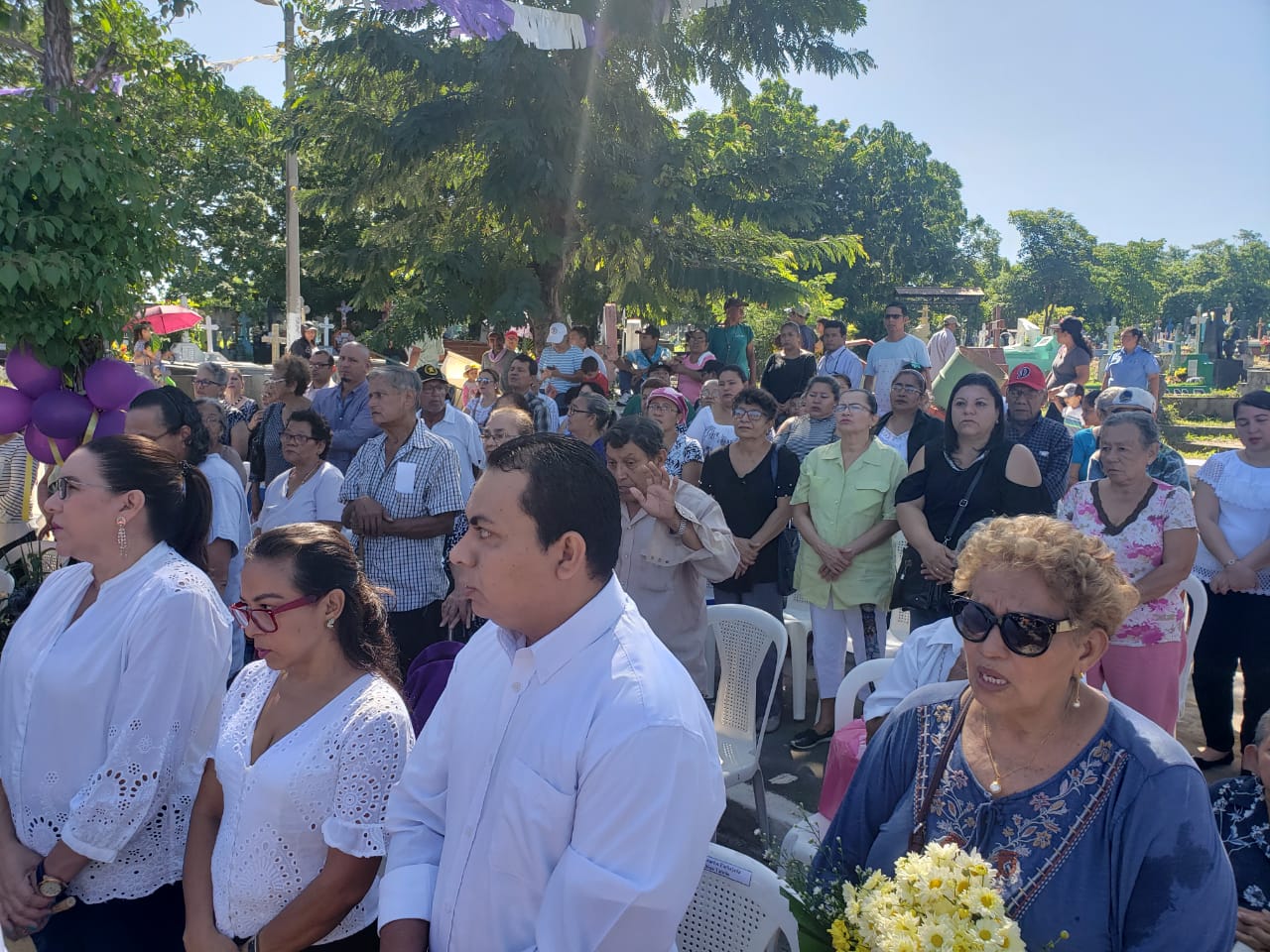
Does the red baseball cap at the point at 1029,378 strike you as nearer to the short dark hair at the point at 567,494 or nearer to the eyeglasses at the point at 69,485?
the short dark hair at the point at 567,494

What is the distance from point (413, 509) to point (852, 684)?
2.29 metres

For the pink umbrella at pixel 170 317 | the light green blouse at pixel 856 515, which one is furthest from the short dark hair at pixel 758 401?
the pink umbrella at pixel 170 317

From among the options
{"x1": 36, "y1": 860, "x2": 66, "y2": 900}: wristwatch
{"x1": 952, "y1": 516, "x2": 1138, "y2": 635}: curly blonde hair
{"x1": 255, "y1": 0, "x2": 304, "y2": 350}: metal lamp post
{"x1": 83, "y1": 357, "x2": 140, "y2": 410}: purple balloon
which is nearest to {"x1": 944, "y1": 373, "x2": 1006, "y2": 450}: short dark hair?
{"x1": 952, "y1": 516, "x2": 1138, "y2": 635}: curly blonde hair

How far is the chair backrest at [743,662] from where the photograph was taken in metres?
4.16

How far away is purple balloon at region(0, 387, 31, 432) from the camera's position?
4973 millimetres

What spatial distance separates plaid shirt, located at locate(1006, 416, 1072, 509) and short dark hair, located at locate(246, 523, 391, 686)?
4.63m

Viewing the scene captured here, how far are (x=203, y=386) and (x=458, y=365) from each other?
7427 millimetres

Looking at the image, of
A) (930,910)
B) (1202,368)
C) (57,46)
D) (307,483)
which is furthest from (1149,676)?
(1202,368)

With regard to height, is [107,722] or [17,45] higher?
[17,45]

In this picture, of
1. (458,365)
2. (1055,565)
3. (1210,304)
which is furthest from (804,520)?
(1210,304)

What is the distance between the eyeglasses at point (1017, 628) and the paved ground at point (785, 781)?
2016 millimetres

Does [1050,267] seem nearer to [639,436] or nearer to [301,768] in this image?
[639,436]

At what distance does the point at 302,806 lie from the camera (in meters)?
2.18

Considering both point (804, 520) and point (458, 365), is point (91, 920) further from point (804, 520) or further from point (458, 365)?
point (458, 365)
